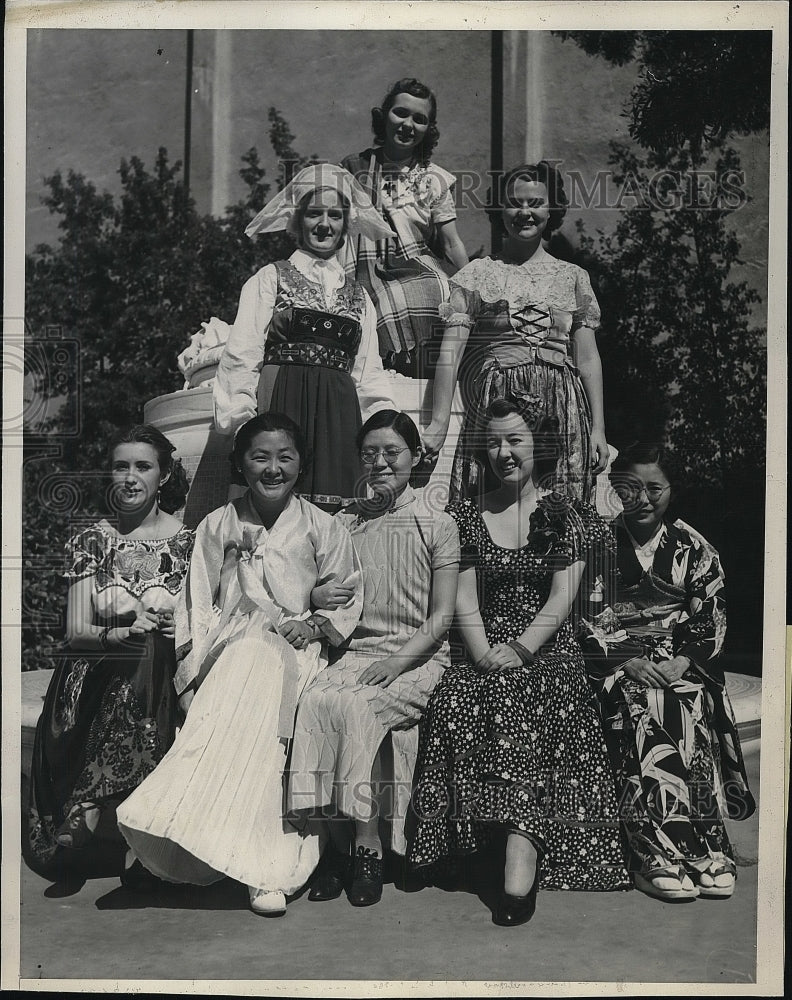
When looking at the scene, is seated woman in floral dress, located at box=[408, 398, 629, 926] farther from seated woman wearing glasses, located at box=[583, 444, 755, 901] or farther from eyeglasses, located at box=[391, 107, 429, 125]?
eyeglasses, located at box=[391, 107, 429, 125]

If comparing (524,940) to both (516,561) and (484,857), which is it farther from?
(516,561)

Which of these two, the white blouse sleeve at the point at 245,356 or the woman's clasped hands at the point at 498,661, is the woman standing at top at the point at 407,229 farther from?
the woman's clasped hands at the point at 498,661

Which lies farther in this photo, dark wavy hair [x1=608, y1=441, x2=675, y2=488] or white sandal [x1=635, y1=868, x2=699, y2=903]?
dark wavy hair [x1=608, y1=441, x2=675, y2=488]

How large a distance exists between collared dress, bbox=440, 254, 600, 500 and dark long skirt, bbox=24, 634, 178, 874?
5.43 feet

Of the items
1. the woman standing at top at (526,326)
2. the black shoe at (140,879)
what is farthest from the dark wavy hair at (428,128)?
the black shoe at (140,879)

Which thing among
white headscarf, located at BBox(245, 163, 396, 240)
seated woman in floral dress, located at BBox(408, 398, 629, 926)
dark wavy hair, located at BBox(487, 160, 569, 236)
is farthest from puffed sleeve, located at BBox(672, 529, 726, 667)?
white headscarf, located at BBox(245, 163, 396, 240)

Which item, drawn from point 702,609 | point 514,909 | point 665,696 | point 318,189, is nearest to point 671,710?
point 665,696

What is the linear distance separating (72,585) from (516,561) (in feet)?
6.35

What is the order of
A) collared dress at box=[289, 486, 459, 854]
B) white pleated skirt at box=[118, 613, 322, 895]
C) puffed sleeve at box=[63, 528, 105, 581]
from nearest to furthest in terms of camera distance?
white pleated skirt at box=[118, 613, 322, 895] → collared dress at box=[289, 486, 459, 854] → puffed sleeve at box=[63, 528, 105, 581]

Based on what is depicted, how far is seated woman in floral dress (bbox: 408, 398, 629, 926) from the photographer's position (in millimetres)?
4750

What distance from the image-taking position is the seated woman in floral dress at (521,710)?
4.75 meters

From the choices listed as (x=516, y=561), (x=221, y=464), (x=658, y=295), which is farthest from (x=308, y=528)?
(x=658, y=295)

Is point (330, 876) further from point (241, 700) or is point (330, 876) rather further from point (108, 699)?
point (108, 699)

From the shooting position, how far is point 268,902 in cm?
474
